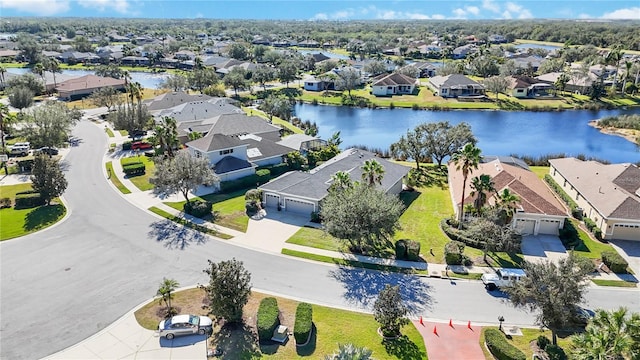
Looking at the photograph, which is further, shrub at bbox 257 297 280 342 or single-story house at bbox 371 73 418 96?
single-story house at bbox 371 73 418 96

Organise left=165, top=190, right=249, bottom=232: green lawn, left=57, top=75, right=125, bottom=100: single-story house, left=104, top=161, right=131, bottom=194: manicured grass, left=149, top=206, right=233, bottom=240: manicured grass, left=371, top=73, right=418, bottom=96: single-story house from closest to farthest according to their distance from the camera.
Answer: left=149, top=206, right=233, bottom=240: manicured grass → left=165, top=190, right=249, bottom=232: green lawn → left=104, top=161, right=131, bottom=194: manicured grass → left=57, top=75, right=125, bottom=100: single-story house → left=371, top=73, right=418, bottom=96: single-story house

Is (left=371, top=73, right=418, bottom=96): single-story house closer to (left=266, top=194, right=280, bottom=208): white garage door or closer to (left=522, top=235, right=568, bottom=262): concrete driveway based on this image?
(left=266, top=194, right=280, bottom=208): white garage door

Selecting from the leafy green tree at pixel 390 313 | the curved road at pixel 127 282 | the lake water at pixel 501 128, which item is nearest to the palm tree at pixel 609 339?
the curved road at pixel 127 282

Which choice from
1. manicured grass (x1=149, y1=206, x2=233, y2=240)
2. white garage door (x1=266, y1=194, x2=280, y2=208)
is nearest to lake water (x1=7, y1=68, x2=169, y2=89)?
manicured grass (x1=149, y1=206, x2=233, y2=240)

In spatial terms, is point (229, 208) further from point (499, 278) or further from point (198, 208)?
point (499, 278)

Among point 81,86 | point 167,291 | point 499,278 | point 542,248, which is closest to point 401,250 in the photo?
point 499,278

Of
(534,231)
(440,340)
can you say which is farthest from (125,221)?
(534,231)

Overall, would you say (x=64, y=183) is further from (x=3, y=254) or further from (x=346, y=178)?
(x=346, y=178)
